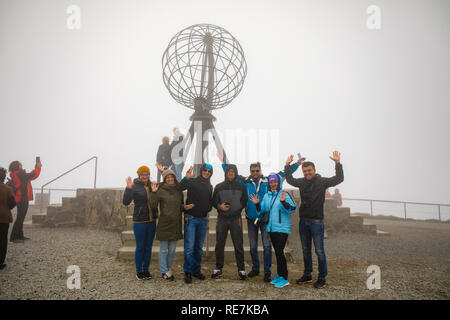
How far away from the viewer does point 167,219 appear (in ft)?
11.8

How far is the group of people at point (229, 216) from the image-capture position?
3.42 metres

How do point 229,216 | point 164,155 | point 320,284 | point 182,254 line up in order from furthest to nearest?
point 164,155 < point 182,254 < point 229,216 < point 320,284

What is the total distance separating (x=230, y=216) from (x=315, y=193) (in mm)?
1383

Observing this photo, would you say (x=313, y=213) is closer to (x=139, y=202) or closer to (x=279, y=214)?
(x=279, y=214)

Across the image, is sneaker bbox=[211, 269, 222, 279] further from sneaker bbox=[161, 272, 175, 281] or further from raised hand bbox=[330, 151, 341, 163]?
raised hand bbox=[330, 151, 341, 163]

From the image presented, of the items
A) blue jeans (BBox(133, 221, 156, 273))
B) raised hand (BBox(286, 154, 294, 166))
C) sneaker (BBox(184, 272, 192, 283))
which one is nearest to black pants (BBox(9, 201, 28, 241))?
blue jeans (BBox(133, 221, 156, 273))

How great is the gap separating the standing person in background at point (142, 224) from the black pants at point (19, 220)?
3.84 meters


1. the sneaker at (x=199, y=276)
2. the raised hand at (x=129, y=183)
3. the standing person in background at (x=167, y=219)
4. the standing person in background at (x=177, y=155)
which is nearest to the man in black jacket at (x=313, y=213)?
the sneaker at (x=199, y=276)

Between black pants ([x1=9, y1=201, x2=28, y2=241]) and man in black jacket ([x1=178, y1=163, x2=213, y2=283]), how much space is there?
15.0 ft

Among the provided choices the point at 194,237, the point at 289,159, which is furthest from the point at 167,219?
the point at 289,159

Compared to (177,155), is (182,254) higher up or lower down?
lower down

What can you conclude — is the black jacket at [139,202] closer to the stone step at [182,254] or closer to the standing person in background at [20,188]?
the stone step at [182,254]
